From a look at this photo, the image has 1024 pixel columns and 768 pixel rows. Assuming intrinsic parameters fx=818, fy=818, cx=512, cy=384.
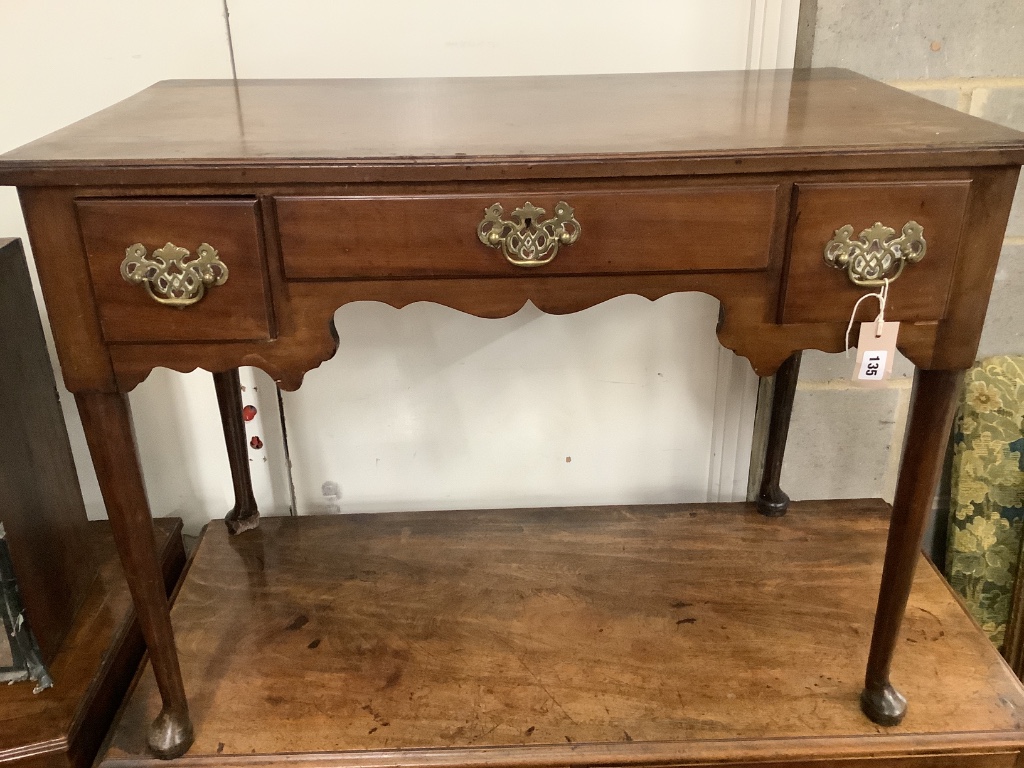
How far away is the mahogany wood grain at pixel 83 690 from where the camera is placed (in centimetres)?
96

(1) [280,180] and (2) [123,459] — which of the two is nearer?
(1) [280,180]

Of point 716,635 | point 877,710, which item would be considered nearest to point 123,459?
point 716,635

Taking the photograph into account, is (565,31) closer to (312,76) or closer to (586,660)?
(312,76)

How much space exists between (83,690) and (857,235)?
104 cm

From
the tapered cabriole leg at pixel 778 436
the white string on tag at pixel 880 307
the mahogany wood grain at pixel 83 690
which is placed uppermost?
the white string on tag at pixel 880 307

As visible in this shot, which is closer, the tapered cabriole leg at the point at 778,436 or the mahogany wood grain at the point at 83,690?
the mahogany wood grain at the point at 83,690

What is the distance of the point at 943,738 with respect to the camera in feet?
3.11

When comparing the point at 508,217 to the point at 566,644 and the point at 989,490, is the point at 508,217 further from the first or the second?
the point at 989,490

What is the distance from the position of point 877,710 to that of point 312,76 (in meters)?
1.11

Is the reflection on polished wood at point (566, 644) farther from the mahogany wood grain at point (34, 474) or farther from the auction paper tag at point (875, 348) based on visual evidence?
the auction paper tag at point (875, 348)

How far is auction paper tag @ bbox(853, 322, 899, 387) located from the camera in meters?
0.80

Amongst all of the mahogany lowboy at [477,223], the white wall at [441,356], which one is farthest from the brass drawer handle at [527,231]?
the white wall at [441,356]

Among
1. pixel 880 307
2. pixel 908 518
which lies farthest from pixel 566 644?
pixel 880 307

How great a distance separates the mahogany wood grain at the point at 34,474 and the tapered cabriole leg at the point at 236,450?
0.71 feet
